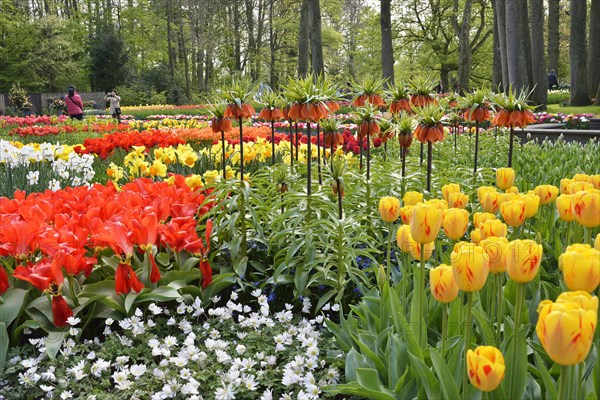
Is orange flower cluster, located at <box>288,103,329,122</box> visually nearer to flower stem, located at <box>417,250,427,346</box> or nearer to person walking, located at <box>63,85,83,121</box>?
flower stem, located at <box>417,250,427,346</box>

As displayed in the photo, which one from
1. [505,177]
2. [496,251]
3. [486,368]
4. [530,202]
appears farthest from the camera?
[505,177]

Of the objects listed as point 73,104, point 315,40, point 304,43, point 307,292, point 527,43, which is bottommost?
point 307,292

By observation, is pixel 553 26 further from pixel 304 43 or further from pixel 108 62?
pixel 108 62

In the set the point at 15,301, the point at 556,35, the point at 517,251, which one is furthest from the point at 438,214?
the point at 556,35

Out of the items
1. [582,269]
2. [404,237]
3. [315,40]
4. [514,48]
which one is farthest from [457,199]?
[315,40]

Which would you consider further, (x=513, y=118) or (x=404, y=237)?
(x=513, y=118)

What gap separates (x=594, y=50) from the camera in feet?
61.0

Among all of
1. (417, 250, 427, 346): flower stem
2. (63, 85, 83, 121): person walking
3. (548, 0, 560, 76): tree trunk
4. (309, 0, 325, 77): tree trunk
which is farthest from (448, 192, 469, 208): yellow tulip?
(548, 0, 560, 76): tree trunk

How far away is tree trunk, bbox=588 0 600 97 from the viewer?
59.6ft

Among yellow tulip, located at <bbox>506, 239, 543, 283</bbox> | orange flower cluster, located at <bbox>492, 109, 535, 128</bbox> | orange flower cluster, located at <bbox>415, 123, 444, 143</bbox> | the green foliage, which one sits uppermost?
the green foliage

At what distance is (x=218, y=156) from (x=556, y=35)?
21.9 m

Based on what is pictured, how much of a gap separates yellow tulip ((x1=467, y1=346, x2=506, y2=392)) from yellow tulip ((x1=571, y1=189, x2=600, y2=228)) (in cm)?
84

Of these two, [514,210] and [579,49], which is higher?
[579,49]

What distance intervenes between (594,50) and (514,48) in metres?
6.45
